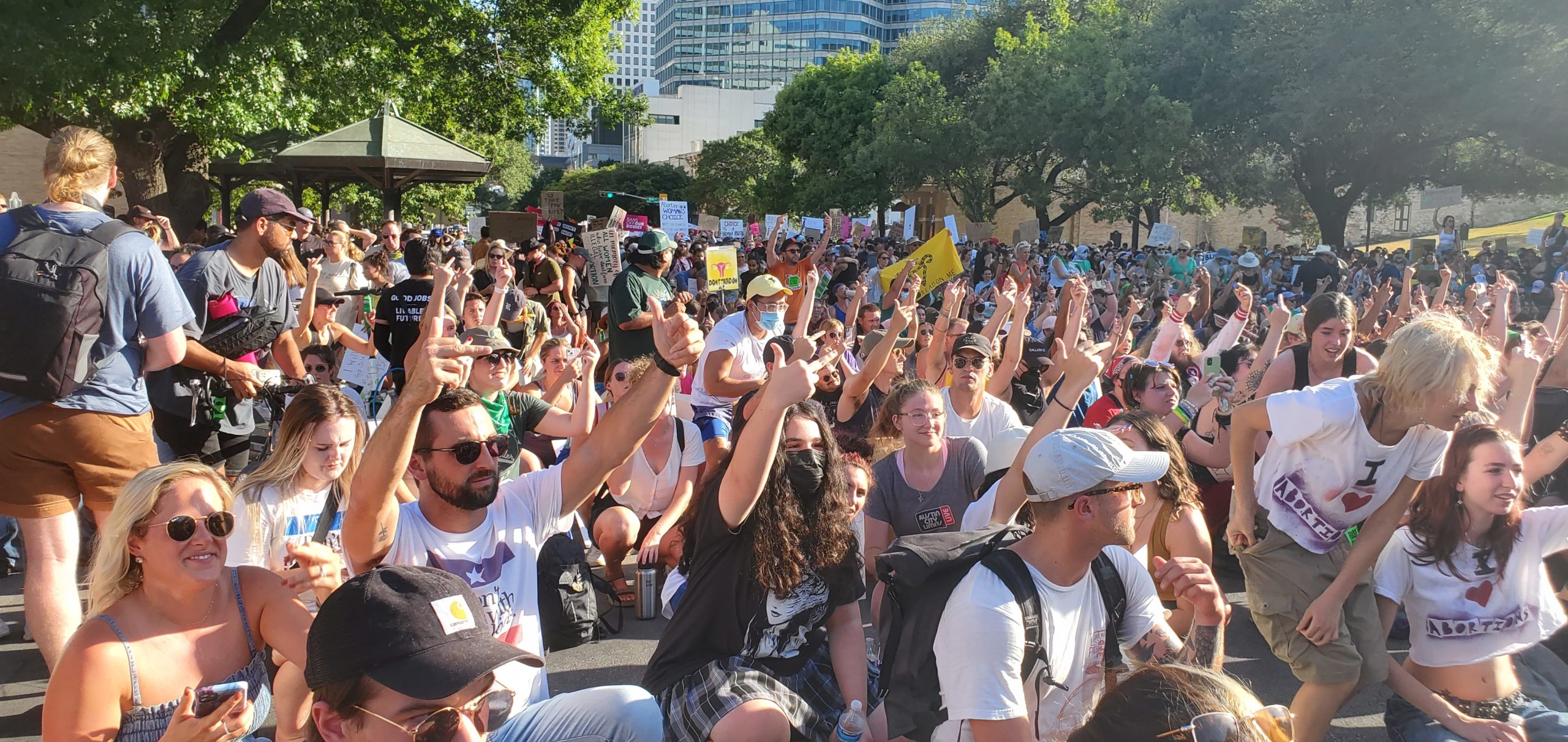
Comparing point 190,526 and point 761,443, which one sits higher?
point 761,443

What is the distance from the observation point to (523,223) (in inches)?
930

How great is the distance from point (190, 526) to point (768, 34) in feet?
533

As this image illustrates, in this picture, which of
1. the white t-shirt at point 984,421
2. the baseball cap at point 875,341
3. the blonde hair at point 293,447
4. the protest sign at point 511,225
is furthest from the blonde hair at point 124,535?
the protest sign at point 511,225

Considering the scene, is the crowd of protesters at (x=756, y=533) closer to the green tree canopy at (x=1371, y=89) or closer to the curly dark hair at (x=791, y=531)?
the curly dark hair at (x=791, y=531)

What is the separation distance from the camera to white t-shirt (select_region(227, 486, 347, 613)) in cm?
366

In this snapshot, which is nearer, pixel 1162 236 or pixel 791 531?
pixel 791 531

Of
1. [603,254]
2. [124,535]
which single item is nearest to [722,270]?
[603,254]

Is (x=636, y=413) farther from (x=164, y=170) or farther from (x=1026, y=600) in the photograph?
(x=164, y=170)

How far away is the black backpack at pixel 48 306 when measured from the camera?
3516 millimetres

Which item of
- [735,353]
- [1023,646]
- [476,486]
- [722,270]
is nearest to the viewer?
[1023,646]

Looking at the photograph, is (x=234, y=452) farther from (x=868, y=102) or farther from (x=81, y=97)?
(x=868, y=102)

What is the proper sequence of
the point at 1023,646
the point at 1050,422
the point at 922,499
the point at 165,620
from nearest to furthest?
the point at 1023,646 < the point at 165,620 < the point at 1050,422 < the point at 922,499

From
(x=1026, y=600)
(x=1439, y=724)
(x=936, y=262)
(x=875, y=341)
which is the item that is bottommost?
(x=1439, y=724)

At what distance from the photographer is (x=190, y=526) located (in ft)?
8.96
